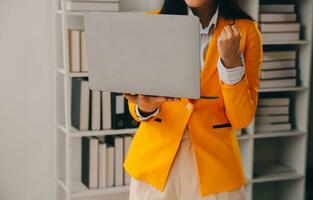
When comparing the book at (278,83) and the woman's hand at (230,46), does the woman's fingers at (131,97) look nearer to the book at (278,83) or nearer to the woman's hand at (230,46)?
the woman's hand at (230,46)

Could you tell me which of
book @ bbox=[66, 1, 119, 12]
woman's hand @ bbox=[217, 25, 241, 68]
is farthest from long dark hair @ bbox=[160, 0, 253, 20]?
book @ bbox=[66, 1, 119, 12]

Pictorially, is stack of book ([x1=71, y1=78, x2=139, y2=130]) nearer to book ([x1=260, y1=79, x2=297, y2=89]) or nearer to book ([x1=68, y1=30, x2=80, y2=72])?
book ([x1=68, y1=30, x2=80, y2=72])

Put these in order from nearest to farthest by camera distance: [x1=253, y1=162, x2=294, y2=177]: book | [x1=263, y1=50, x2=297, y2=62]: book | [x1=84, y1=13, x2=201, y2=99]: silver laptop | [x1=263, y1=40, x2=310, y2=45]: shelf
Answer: [x1=84, y1=13, x2=201, y2=99]: silver laptop → [x1=263, y1=40, x2=310, y2=45]: shelf → [x1=263, y1=50, x2=297, y2=62]: book → [x1=253, y1=162, x2=294, y2=177]: book

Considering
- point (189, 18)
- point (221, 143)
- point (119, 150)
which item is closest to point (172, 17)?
point (189, 18)

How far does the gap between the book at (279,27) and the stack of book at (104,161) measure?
967 mm

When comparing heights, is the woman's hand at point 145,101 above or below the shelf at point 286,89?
above

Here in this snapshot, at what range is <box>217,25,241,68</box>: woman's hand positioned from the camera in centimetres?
150

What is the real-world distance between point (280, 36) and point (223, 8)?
1.46 meters

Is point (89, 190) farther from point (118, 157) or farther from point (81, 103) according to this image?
point (81, 103)

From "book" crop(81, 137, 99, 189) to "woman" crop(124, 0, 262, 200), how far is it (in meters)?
1.16

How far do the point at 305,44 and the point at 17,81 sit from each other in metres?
1.63

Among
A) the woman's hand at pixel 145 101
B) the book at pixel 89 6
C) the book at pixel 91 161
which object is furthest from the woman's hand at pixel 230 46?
the book at pixel 91 161

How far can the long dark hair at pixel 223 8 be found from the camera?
175 centimetres

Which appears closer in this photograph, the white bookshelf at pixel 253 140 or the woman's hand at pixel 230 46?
the woman's hand at pixel 230 46
